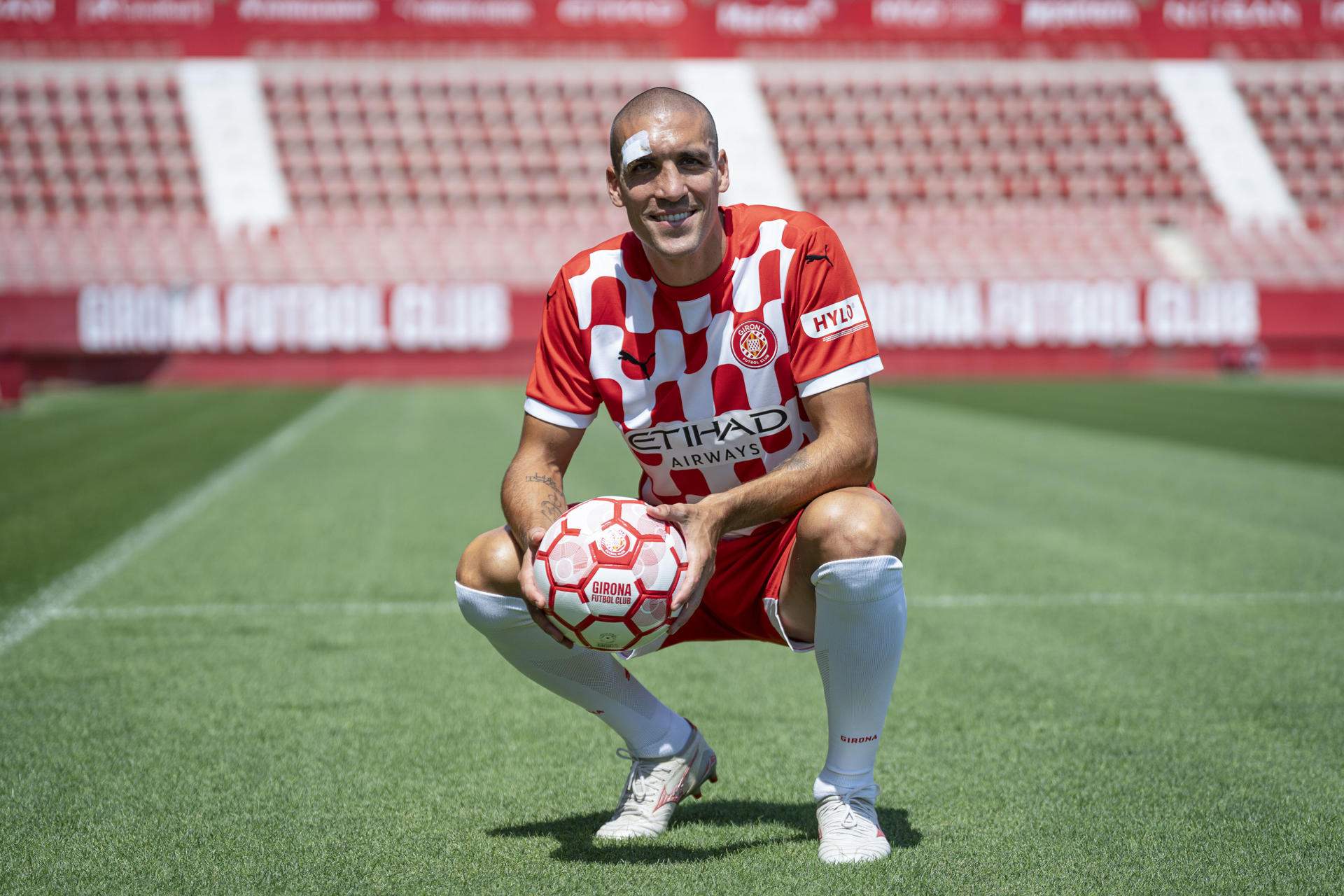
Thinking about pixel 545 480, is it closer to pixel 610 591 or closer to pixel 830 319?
pixel 610 591

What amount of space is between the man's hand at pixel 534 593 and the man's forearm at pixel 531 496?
3cm

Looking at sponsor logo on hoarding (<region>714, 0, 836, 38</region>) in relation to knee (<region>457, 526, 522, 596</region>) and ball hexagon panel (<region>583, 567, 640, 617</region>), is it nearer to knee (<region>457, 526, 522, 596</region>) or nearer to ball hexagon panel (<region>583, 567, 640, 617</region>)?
knee (<region>457, 526, 522, 596</region>)

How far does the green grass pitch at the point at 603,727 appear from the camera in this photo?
9.81 feet

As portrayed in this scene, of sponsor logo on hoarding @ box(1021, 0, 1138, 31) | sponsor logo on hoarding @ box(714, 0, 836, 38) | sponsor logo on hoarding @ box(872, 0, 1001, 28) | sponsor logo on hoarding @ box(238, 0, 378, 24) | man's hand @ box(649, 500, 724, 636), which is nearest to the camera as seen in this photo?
man's hand @ box(649, 500, 724, 636)

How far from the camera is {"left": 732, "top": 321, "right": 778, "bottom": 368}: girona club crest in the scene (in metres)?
3.17

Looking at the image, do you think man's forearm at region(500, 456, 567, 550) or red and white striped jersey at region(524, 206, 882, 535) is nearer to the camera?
man's forearm at region(500, 456, 567, 550)

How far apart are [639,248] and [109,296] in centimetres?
2317

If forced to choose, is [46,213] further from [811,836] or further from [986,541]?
[811,836]

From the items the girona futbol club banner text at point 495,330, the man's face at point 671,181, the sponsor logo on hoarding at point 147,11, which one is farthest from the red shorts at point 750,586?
the sponsor logo on hoarding at point 147,11

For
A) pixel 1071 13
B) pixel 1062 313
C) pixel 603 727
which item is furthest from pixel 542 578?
pixel 1071 13

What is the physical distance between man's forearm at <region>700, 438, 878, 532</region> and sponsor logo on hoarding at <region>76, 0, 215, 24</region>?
30049mm

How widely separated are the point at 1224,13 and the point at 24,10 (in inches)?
1016

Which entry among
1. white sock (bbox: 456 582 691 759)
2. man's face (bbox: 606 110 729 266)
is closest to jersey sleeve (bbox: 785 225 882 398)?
man's face (bbox: 606 110 729 266)

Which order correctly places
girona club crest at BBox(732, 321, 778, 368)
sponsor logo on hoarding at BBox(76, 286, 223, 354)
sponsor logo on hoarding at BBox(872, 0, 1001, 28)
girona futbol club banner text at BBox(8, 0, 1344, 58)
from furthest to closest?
sponsor logo on hoarding at BBox(872, 0, 1001, 28) → girona futbol club banner text at BBox(8, 0, 1344, 58) → sponsor logo on hoarding at BBox(76, 286, 223, 354) → girona club crest at BBox(732, 321, 778, 368)
